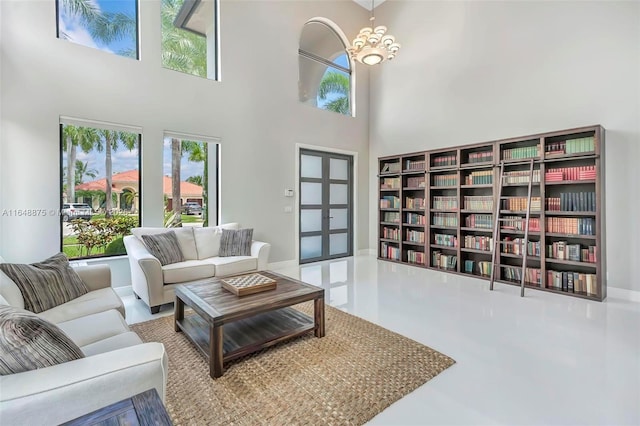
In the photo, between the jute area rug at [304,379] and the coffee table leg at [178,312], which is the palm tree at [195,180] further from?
the jute area rug at [304,379]

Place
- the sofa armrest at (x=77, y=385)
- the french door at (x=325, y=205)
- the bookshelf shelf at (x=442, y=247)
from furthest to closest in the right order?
→ the french door at (x=325, y=205) < the bookshelf shelf at (x=442, y=247) < the sofa armrest at (x=77, y=385)

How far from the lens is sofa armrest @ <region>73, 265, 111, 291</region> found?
2701 mm

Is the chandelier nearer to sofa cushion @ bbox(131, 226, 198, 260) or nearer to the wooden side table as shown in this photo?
sofa cushion @ bbox(131, 226, 198, 260)

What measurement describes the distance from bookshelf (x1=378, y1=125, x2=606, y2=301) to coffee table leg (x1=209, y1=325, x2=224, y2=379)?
419 centimetres

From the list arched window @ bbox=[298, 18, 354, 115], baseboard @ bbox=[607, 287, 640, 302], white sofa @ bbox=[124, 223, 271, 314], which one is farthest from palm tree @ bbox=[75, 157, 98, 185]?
baseboard @ bbox=[607, 287, 640, 302]

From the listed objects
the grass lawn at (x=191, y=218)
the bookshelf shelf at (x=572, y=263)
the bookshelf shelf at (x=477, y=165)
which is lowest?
the bookshelf shelf at (x=572, y=263)

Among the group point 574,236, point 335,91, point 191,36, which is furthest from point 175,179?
point 574,236

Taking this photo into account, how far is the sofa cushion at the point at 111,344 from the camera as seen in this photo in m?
1.64

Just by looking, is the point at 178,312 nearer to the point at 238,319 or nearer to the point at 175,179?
the point at 238,319

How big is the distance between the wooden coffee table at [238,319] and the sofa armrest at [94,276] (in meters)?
0.70

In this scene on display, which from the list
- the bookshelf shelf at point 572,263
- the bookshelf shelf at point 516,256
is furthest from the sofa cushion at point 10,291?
the bookshelf shelf at point 572,263

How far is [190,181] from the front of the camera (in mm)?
4738

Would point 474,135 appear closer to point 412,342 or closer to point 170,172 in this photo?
point 412,342

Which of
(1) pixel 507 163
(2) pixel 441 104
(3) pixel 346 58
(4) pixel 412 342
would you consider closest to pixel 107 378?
(4) pixel 412 342
